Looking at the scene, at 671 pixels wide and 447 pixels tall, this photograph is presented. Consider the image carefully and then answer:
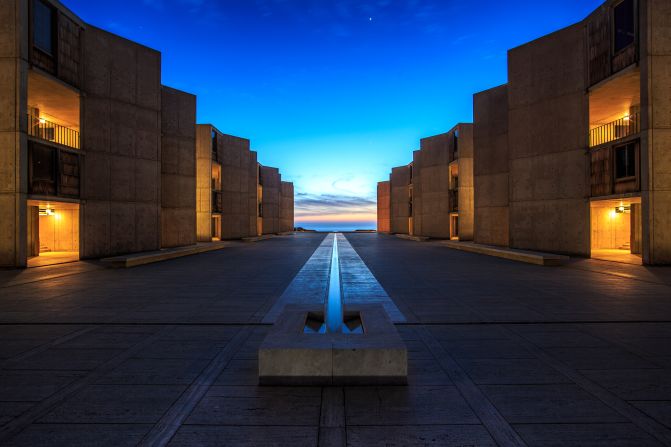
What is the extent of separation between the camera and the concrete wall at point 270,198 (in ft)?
160

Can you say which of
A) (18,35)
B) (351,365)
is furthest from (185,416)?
(18,35)

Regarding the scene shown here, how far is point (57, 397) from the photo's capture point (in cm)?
350

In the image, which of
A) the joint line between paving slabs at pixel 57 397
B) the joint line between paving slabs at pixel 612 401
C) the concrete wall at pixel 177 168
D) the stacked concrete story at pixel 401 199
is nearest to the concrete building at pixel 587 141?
the joint line between paving slabs at pixel 612 401

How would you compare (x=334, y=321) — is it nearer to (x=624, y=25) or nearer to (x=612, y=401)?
(x=612, y=401)

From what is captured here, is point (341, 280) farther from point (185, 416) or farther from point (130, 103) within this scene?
point (130, 103)

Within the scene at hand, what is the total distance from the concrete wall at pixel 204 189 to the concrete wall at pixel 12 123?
15045mm

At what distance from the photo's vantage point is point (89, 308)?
23.4ft

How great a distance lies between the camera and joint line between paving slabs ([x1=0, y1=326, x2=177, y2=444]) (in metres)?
2.98

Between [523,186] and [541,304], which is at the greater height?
[523,186]

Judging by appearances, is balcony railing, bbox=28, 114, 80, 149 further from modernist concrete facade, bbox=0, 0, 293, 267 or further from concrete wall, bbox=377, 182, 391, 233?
concrete wall, bbox=377, 182, 391, 233

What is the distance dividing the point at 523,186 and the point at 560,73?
19.5 ft

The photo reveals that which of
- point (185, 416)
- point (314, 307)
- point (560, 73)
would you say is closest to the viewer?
point (185, 416)

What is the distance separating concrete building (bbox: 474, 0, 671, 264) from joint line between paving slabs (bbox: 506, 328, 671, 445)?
13.1m

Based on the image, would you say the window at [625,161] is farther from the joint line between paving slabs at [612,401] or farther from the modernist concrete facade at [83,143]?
the modernist concrete facade at [83,143]
